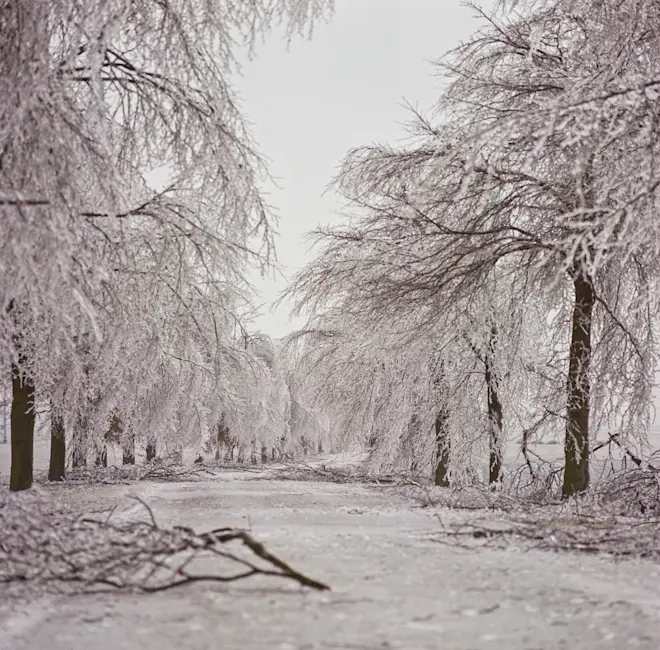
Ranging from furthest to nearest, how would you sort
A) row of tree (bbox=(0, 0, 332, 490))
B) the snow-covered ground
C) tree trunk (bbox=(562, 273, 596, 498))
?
1. tree trunk (bbox=(562, 273, 596, 498))
2. row of tree (bbox=(0, 0, 332, 490))
3. the snow-covered ground

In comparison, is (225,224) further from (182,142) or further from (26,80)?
(26,80)

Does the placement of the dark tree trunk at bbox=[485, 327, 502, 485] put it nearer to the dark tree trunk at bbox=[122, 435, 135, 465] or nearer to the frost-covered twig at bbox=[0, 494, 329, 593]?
the frost-covered twig at bbox=[0, 494, 329, 593]

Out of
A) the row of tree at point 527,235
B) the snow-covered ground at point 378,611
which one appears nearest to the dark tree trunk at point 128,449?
the row of tree at point 527,235

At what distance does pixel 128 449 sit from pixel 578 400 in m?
15.6

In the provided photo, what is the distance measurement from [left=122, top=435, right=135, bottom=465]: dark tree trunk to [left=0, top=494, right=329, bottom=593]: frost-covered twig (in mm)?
15235

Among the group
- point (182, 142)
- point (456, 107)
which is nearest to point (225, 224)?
point (182, 142)

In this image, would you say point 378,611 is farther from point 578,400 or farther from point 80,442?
point 80,442

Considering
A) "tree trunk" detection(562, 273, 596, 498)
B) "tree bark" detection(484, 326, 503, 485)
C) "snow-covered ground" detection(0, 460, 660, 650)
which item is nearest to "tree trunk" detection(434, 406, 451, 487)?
"tree bark" detection(484, 326, 503, 485)

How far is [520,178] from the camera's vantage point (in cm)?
709

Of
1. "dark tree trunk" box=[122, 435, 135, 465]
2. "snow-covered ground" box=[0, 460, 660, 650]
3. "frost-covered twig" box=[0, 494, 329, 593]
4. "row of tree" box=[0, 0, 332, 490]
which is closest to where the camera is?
"snow-covered ground" box=[0, 460, 660, 650]

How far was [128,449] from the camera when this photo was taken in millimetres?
20547

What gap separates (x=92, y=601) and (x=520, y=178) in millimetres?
5998

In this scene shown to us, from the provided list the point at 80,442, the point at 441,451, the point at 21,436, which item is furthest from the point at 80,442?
the point at 441,451

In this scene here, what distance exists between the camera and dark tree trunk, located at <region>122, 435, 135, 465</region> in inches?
736
